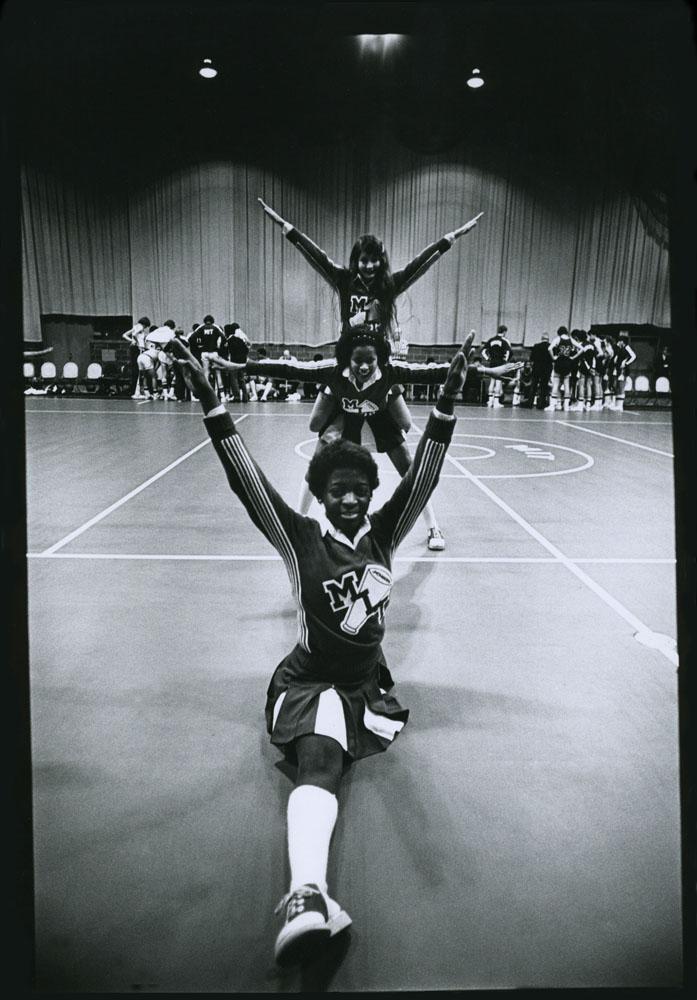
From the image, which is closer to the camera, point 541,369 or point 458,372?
point 458,372

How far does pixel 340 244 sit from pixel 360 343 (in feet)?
50.1

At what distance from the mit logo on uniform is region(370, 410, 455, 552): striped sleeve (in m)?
0.14

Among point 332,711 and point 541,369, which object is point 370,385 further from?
point 541,369

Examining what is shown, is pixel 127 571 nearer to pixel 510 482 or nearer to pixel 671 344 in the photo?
pixel 671 344

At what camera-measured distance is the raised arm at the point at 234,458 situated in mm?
2066

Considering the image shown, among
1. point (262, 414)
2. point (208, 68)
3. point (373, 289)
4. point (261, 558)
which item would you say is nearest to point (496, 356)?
point (262, 414)

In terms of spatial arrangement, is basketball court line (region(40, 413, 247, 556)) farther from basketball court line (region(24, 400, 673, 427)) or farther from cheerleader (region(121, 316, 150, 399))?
cheerleader (region(121, 316, 150, 399))

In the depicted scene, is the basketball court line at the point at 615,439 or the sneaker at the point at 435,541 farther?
the basketball court line at the point at 615,439

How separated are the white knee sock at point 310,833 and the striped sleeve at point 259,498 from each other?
0.50 metres

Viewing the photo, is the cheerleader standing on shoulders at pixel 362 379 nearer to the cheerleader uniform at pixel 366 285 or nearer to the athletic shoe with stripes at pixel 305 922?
the cheerleader uniform at pixel 366 285

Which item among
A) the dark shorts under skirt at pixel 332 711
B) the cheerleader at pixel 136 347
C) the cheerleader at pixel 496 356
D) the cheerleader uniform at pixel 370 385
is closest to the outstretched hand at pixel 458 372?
the dark shorts under skirt at pixel 332 711

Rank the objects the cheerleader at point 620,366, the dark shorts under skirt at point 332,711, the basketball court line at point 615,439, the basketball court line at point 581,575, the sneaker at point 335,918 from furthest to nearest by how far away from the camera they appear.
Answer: the cheerleader at point 620,366 → the basketball court line at point 615,439 → the basketball court line at point 581,575 → the dark shorts under skirt at point 332,711 → the sneaker at point 335,918

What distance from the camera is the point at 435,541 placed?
4453mm

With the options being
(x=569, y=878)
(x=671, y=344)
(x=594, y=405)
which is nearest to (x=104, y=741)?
(x=569, y=878)
